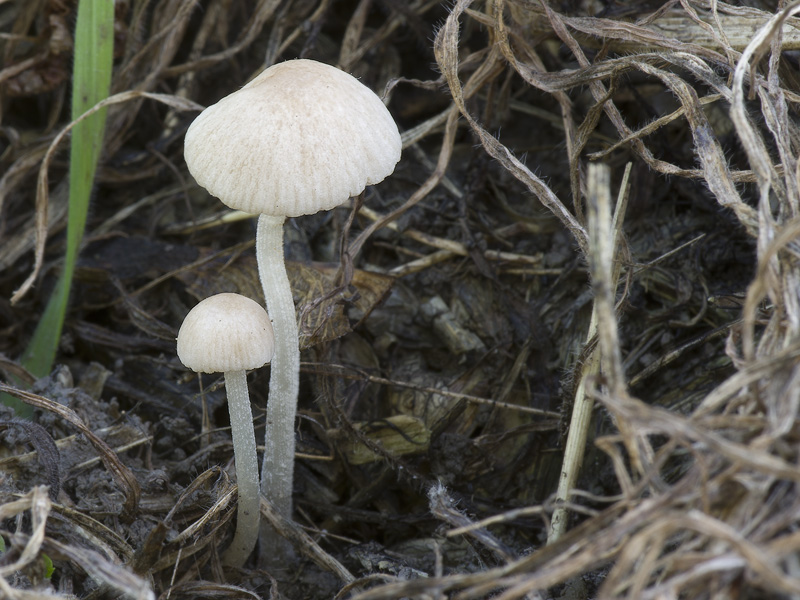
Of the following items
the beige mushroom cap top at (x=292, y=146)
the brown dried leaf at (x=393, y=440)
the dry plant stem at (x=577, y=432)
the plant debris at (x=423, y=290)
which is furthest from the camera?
the brown dried leaf at (x=393, y=440)

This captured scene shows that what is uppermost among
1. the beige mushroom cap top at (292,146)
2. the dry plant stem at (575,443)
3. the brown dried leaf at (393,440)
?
the beige mushroom cap top at (292,146)

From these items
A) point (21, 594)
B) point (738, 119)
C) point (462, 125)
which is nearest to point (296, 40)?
point (462, 125)

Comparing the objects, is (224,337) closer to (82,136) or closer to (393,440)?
(393,440)

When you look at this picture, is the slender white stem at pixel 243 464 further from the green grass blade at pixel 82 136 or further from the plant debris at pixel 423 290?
the green grass blade at pixel 82 136

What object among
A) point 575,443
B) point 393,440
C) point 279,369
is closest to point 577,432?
point 575,443

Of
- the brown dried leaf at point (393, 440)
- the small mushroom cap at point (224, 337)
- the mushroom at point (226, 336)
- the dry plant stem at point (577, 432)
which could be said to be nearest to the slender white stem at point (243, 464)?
the mushroom at point (226, 336)

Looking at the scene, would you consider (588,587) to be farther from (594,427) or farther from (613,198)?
(613,198)

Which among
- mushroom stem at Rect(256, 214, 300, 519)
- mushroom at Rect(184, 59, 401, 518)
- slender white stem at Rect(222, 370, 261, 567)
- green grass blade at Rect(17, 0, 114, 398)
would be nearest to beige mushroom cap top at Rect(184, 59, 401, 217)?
mushroom at Rect(184, 59, 401, 518)
